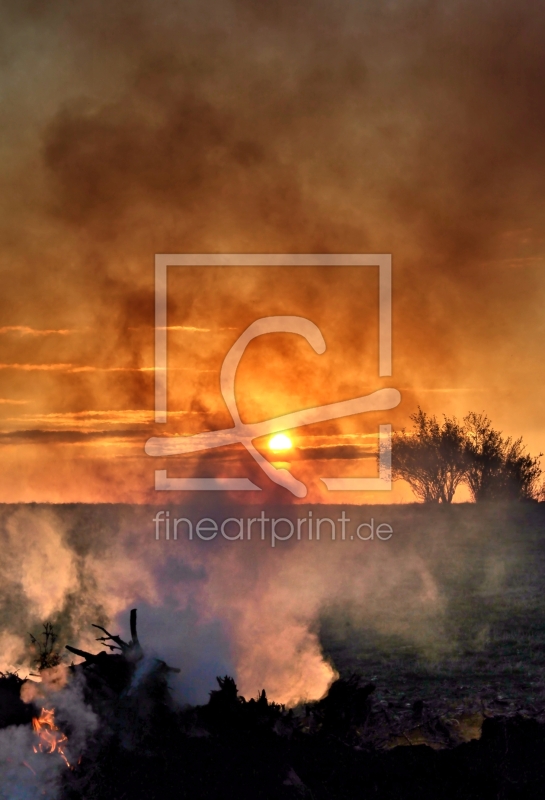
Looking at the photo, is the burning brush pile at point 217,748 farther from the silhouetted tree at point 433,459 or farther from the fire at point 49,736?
the silhouetted tree at point 433,459

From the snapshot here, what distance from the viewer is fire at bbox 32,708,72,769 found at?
14.8m

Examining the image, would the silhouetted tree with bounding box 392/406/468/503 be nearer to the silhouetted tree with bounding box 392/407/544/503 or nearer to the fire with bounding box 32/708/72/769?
the silhouetted tree with bounding box 392/407/544/503

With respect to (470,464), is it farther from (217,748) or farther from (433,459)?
(217,748)

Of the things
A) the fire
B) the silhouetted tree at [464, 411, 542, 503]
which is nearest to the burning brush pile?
the fire

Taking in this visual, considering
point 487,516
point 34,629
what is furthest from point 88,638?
point 487,516

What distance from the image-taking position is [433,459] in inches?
1545

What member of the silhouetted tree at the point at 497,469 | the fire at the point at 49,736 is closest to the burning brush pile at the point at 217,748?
the fire at the point at 49,736

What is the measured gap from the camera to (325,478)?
1264 inches

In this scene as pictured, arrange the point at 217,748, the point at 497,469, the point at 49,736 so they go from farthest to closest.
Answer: the point at 497,469 → the point at 217,748 → the point at 49,736

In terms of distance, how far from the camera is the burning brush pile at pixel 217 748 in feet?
47.7

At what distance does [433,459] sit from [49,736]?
1075 inches

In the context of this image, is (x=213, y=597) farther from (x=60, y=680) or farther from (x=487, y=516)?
(x=487, y=516)

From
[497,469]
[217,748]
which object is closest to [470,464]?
[497,469]

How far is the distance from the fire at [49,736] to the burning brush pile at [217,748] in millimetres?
19
